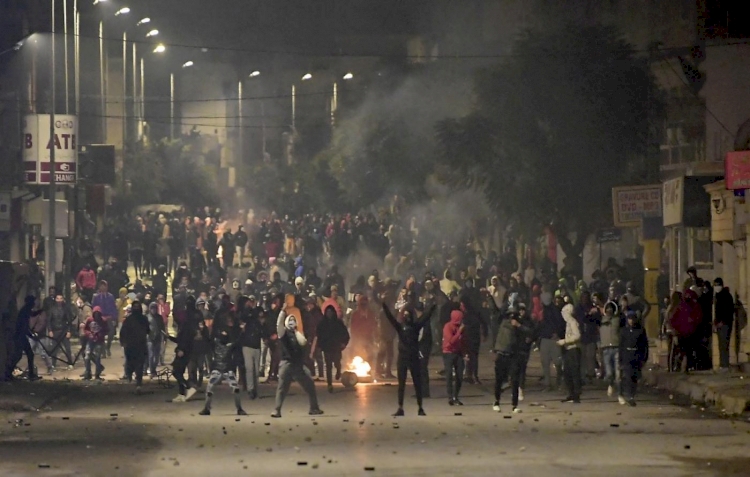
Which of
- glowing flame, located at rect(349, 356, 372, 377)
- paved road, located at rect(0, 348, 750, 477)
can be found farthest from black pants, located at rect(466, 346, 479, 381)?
paved road, located at rect(0, 348, 750, 477)

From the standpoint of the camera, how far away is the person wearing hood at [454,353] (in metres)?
21.1

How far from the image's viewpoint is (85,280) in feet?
117

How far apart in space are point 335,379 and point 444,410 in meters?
6.47

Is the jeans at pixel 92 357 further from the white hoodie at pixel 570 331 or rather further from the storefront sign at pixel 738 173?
the storefront sign at pixel 738 173

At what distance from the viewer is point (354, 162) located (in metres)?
75.3

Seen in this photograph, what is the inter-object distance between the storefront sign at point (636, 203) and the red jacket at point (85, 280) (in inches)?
511

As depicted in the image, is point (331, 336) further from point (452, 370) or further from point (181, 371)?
point (452, 370)

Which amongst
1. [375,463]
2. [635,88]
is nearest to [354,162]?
[635,88]

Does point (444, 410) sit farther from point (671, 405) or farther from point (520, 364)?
point (671, 405)

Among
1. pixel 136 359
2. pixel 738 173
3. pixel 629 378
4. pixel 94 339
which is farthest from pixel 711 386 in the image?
pixel 94 339

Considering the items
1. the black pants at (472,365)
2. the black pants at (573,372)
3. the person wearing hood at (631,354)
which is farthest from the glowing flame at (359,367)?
the person wearing hood at (631,354)

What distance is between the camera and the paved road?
13367mm

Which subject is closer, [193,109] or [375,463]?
[375,463]

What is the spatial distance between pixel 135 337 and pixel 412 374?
6.97 metres
